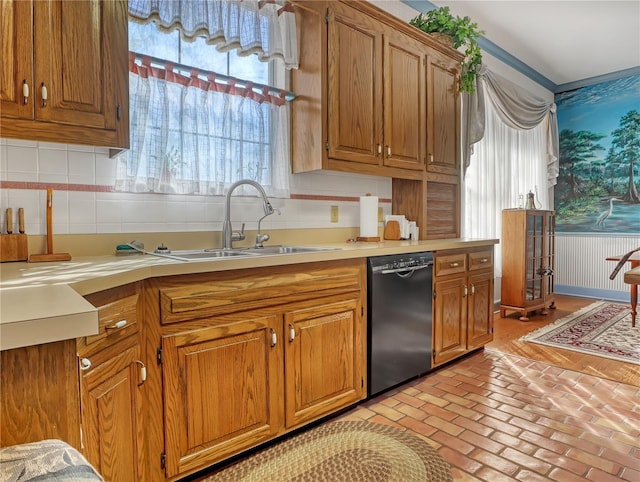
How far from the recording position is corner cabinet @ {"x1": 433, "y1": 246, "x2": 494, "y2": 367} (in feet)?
9.00

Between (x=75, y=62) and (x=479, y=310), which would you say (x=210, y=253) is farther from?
(x=479, y=310)

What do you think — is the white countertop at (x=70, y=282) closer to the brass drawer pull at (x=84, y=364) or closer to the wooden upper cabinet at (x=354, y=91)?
the brass drawer pull at (x=84, y=364)

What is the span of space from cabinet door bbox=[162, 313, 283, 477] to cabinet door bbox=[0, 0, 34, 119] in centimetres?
99

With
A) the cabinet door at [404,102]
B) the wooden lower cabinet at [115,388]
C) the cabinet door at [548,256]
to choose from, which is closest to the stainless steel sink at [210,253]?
the wooden lower cabinet at [115,388]

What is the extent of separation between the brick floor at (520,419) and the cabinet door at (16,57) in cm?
202

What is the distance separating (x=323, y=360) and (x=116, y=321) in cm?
105

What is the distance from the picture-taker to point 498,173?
4.61 meters

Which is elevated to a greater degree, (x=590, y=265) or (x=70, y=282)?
(x=70, y=282)

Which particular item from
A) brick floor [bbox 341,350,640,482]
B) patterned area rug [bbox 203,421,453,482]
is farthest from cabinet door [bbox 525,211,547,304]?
patterned area rug [bbox 203,421,453,482]

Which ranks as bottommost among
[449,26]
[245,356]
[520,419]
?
[520,419]

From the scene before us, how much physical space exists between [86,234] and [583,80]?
20.7ft

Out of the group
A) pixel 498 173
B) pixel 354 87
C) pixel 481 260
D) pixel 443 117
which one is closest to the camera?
pixel 354 87

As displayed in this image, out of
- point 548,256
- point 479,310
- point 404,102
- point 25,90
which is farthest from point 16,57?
point 548,256

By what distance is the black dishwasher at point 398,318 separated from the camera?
230cm
